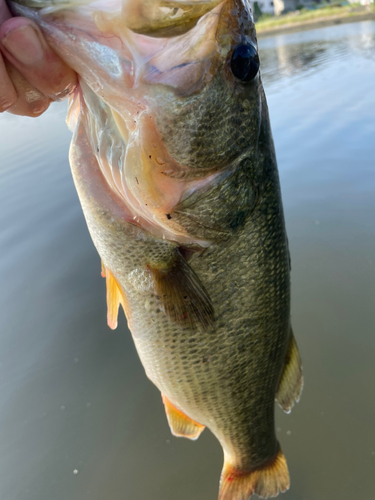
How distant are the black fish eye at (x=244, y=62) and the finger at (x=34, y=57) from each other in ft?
1.43

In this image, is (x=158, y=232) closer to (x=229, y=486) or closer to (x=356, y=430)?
(x=229, y=486)

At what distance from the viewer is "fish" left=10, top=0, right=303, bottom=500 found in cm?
84

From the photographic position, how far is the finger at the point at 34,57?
766 mm

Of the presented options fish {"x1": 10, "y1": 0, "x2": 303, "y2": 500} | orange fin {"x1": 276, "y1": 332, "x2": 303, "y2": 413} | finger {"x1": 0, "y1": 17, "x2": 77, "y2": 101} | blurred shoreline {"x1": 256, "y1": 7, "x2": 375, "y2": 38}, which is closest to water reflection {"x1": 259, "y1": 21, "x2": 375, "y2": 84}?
orange fin {"x1": 276, "y1": 332, "x2": 303, "y2": 413}

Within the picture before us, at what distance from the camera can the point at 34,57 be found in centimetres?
81

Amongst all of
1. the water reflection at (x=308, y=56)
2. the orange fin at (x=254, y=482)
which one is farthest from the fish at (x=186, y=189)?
the water reflection at (x=308, y=56)

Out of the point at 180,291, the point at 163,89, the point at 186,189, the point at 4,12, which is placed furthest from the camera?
the point at 180,291

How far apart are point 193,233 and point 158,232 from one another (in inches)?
4.7

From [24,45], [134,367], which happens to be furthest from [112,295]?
[134,367]

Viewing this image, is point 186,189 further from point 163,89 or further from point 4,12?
point 4,12

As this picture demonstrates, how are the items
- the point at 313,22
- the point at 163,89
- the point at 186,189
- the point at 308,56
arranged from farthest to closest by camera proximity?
the point at 313,22 < the point at 308,56 < the point at 186,189 < the point at 163,89

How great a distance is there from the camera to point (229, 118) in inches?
38.7

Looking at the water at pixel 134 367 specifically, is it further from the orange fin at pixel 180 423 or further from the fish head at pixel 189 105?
Answer: the fish head at pixel 189 105

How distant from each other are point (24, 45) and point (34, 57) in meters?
0.03
